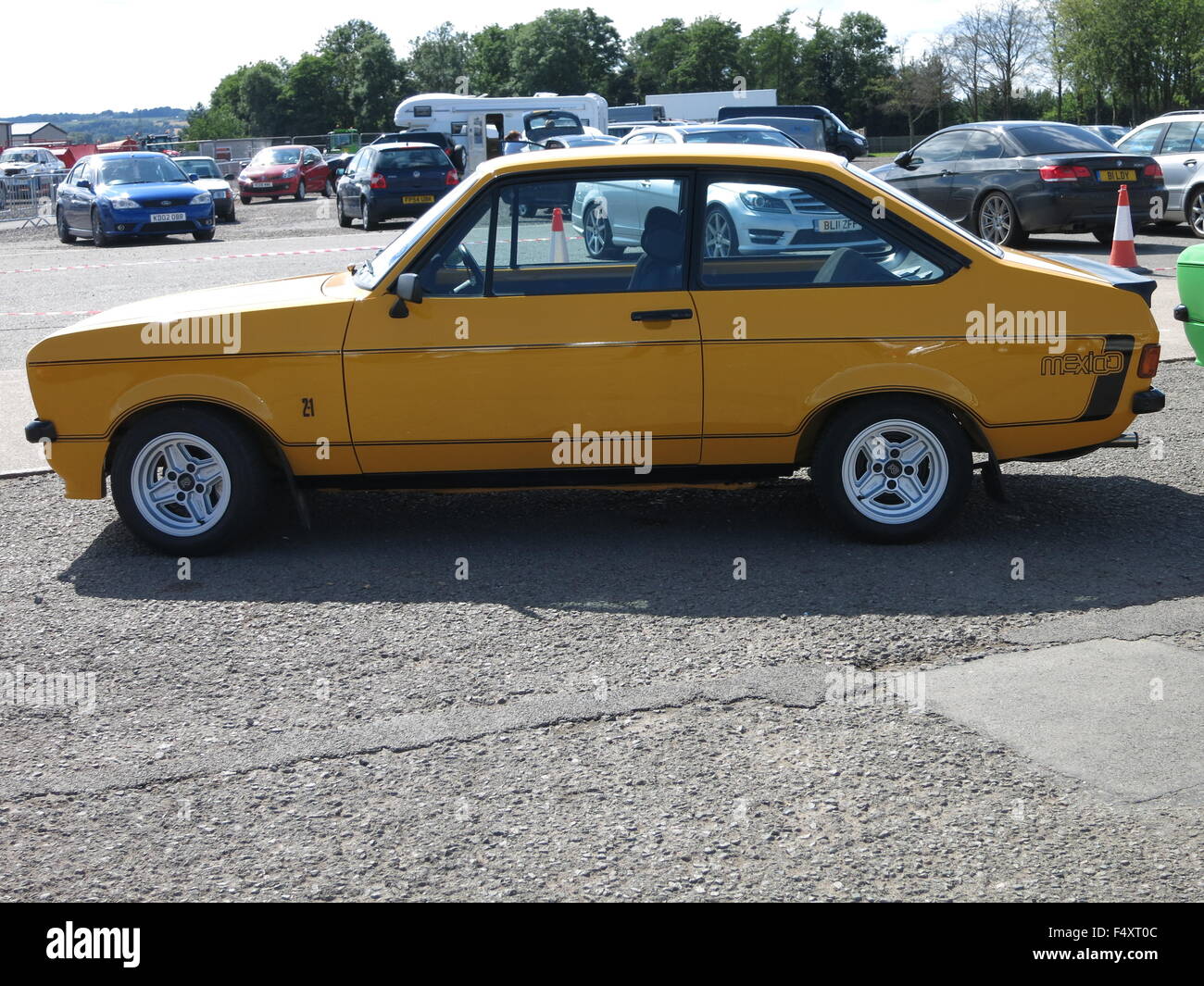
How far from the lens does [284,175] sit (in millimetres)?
38625

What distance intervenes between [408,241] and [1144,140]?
16029mm

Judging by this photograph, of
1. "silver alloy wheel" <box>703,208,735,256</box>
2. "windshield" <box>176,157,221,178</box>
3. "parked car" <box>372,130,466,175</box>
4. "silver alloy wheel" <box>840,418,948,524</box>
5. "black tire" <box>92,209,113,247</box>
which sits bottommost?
Answer: "silver alloy wheel" <box>840,418,948,524</box>

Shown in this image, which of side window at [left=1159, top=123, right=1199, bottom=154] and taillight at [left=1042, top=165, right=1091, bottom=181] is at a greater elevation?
side window at [left=1159, top=123, right=1199, bottom=154]

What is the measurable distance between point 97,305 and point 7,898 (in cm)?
1229

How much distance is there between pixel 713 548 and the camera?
6000 millimetres

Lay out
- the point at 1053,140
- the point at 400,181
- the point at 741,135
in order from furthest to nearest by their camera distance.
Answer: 1. the point at 400,181
2. the point at 741,135
3. the point at 1053,140

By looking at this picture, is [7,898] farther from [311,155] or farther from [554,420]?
[311,155]

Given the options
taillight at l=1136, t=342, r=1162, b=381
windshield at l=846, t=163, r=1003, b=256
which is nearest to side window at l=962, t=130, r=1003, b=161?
windshield at l=846, t=163, r=1003, b=256

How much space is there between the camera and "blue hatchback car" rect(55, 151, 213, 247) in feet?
76.1

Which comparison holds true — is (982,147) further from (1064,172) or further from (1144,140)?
(1144,140)

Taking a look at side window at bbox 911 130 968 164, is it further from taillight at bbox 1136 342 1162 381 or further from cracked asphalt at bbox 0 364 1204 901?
taillight at bbox 1136 342 1162 381

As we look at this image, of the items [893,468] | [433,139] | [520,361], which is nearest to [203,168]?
[433,139]

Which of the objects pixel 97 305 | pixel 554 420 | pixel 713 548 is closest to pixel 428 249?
pixel 554 420

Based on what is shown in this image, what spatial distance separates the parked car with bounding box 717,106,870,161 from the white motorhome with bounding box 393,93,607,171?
14.3ft
